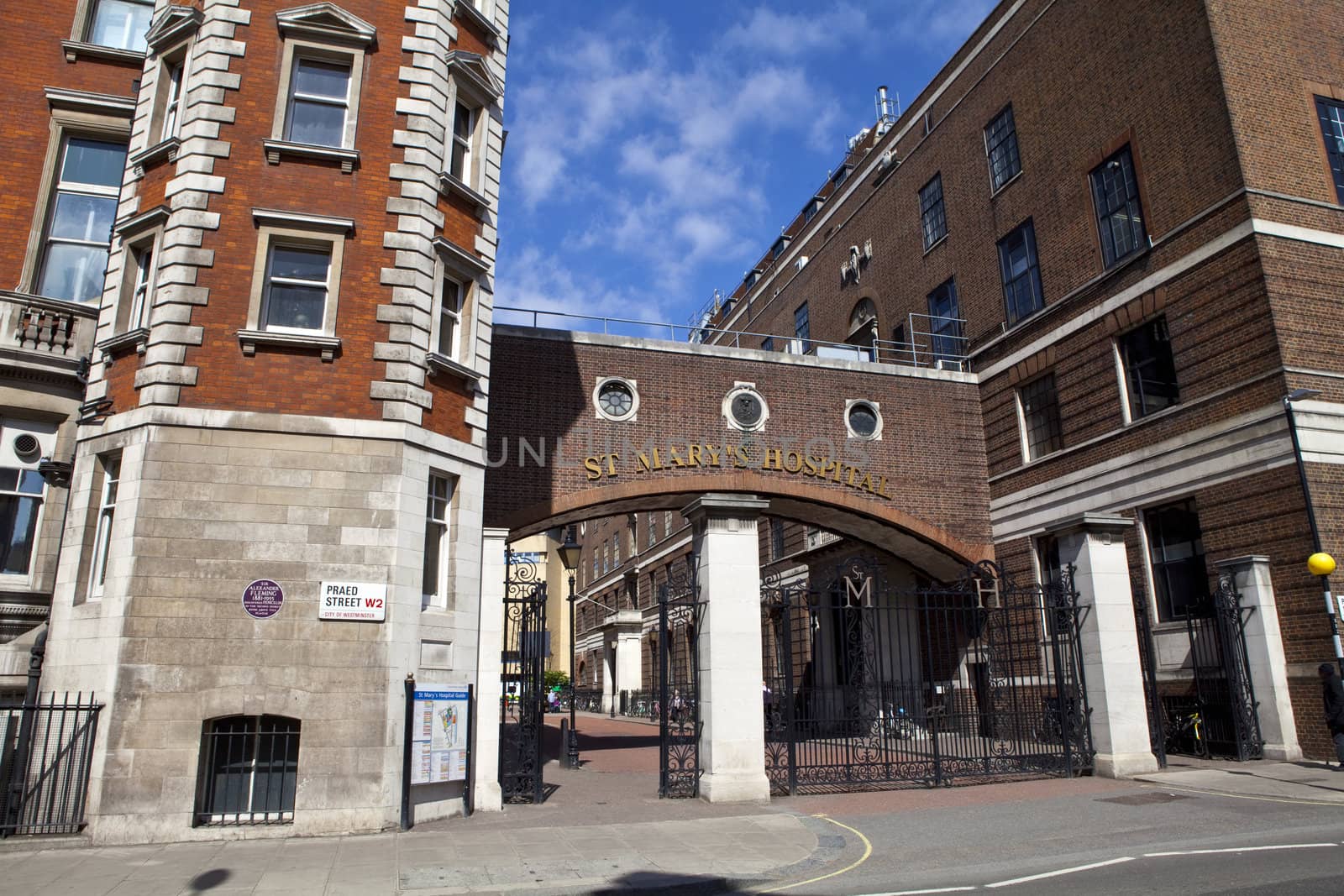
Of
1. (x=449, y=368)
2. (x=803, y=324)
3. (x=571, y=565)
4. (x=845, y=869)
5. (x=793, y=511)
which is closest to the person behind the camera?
(x=845, y=869)

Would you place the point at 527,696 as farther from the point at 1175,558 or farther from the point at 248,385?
the point at 1175,558

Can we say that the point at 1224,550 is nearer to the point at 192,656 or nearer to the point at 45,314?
the point at 192,656

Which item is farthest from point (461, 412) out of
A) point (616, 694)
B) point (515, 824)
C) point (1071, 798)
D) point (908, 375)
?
point (616, 694)

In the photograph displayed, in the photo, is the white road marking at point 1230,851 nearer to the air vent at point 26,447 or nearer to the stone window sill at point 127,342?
the stone window sill at point 127,342

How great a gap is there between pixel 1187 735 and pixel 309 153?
18631 millimetres

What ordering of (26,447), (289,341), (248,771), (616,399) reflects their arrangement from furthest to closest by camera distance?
(616,399)
(26,447)
(289,341)
(248,771)

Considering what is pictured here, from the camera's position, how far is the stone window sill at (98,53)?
52.2ft

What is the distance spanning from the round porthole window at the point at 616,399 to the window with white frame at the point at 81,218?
968cm

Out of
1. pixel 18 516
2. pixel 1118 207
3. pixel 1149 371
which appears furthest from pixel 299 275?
pixel 1118 207

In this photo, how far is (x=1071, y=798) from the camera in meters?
13.4

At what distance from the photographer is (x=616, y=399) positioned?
826 inches

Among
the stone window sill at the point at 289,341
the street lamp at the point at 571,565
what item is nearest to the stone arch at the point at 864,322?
the street lamp at the point at 571,565

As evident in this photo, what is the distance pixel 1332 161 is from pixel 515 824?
1981cm

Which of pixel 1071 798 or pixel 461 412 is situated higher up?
pixel 461 412
